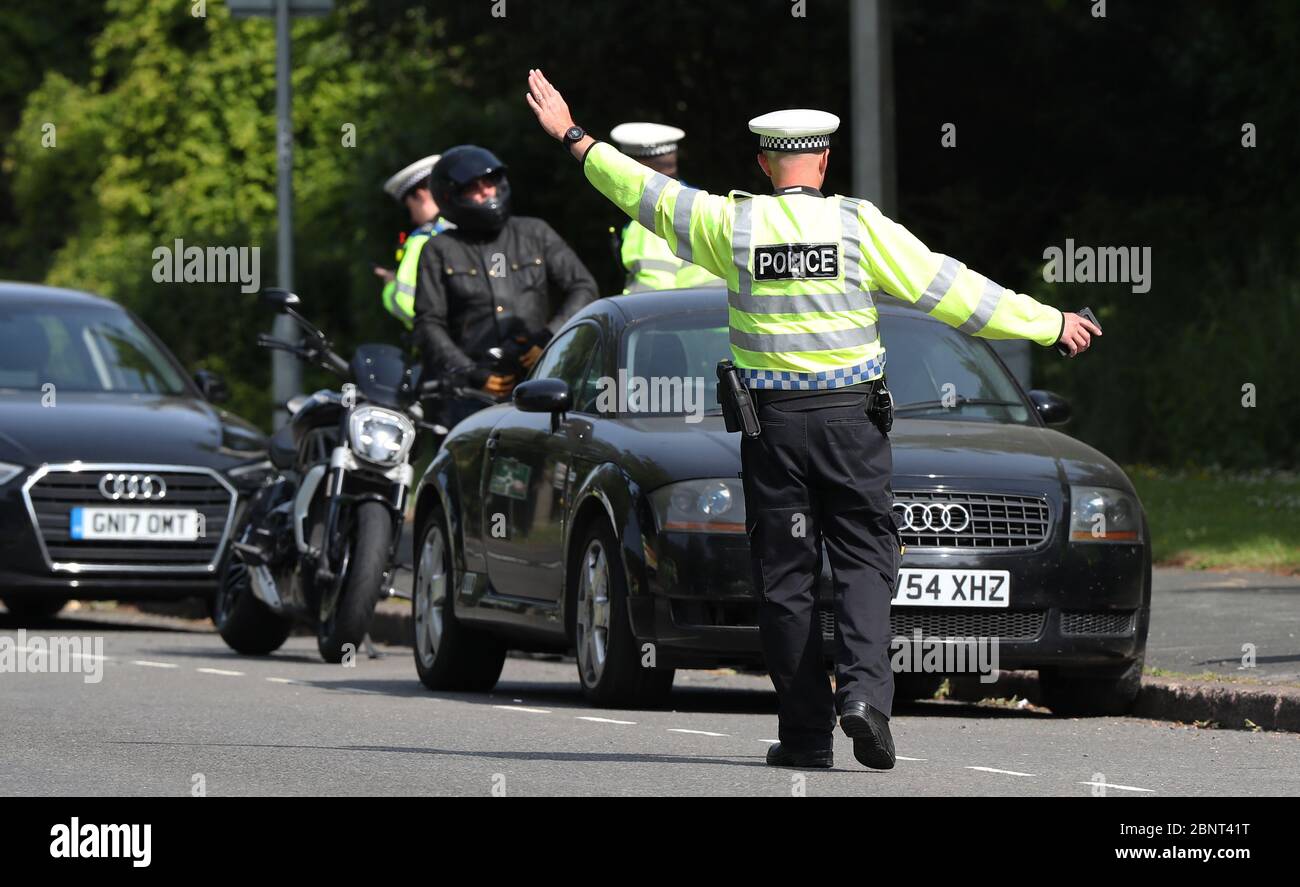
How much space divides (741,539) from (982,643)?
95 centimetres

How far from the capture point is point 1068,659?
10.7m

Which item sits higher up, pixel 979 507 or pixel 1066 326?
pixel 1066 326

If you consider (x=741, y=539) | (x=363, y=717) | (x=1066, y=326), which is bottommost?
(x=363, y=717)

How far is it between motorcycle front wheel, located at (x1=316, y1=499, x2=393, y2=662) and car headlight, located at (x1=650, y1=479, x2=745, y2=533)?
3.03 m

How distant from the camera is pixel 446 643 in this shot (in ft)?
41.4

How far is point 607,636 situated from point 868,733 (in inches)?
109

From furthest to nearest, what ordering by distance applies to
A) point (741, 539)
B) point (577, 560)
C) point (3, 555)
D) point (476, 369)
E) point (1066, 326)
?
point (3, 555) < point (476, 369) < point (577, 560) < point (741, 539) < point (1066, 326)

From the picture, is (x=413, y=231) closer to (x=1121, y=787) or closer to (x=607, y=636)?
(x=607, y=636)

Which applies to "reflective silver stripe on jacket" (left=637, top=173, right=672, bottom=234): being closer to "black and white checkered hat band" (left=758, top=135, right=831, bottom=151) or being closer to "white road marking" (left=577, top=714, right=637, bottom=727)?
"black and white checkered hat band" (left=758, top=135, right=831, bottom=151)

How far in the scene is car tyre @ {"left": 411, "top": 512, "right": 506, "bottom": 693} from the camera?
12594 mm

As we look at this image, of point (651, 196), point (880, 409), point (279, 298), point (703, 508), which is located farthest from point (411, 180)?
point (880, 409)
